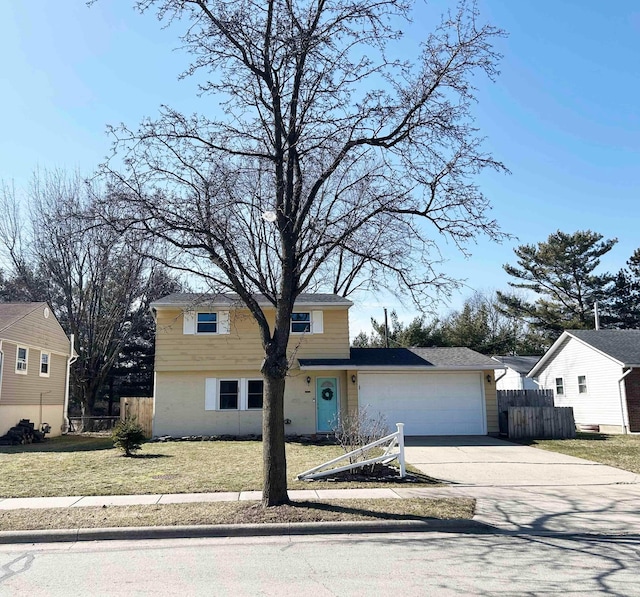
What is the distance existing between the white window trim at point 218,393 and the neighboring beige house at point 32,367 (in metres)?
7.18

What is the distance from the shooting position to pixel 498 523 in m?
7.50

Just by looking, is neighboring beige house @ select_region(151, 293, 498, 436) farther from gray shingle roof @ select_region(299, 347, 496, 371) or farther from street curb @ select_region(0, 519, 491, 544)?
street curb @ select_region(0, 519, 491, 544)

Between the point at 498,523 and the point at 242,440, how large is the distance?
1289 cm

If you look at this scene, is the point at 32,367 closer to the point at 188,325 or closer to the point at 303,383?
the point at 188,325

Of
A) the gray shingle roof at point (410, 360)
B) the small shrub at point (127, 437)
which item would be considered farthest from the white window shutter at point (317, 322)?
A: the small shrub at point (127, 437)

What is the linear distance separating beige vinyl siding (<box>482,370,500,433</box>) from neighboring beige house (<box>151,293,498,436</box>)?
0.04 m

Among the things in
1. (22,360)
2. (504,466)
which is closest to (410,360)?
(504,466)

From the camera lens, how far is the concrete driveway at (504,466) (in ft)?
35.4

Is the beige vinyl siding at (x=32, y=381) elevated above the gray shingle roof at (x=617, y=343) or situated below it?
below

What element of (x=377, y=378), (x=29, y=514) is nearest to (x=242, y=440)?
(x=377, y=378)

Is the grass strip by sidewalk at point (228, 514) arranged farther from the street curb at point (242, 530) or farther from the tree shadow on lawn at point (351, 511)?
the street curb at point (242, 530)

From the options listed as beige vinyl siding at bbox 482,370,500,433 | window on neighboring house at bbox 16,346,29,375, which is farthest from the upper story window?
beige vinyl siding at bbox 482,370,500,433

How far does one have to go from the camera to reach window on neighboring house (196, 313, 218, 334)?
20.7 meters

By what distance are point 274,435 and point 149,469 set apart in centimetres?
530
